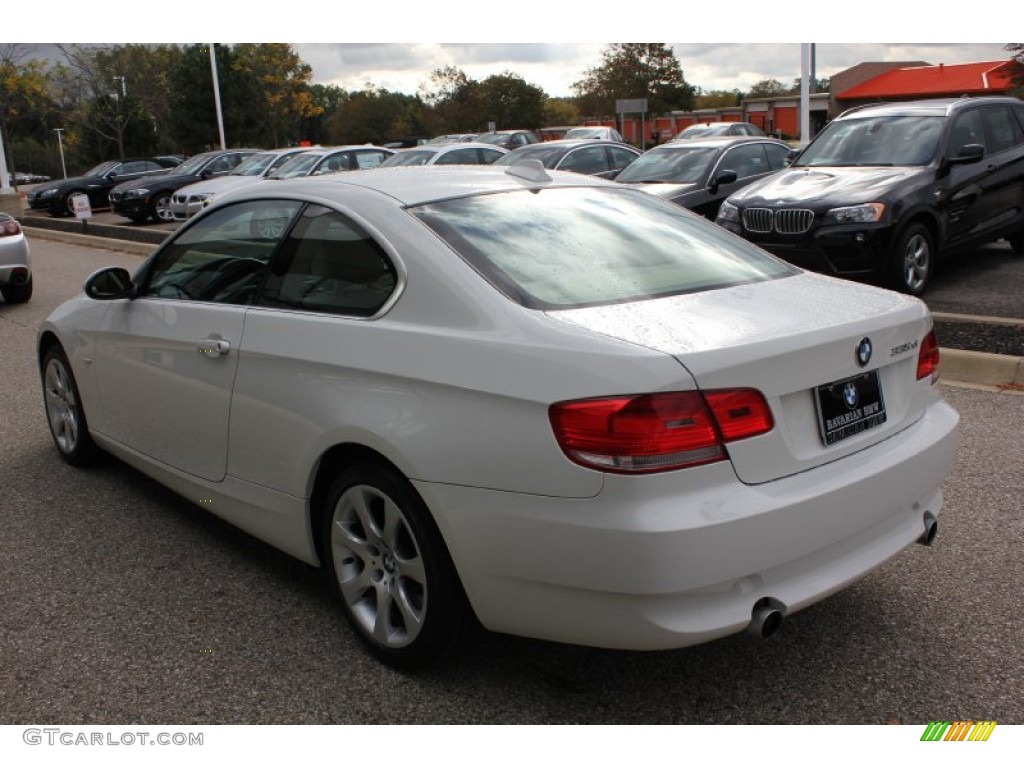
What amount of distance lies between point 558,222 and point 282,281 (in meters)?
1.05

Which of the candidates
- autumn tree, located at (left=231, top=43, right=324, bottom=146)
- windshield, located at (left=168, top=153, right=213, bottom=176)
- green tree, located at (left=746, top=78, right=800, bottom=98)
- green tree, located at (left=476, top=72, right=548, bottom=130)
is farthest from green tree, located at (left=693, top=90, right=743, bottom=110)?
windshield, located at (left=168, top=153, right=213, bottom=176)

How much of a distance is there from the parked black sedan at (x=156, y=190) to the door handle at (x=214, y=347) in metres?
19.9

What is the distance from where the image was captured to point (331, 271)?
11.7 ft

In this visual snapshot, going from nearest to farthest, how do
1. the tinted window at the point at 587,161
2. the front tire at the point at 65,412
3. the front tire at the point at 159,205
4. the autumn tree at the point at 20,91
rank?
the front tire at the point at 65,412
the tinted window at the point at 587,161
the front tire at the point at 159,205
the autumn tree at the point at 20,91

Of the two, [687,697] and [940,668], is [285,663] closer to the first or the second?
[687,697]

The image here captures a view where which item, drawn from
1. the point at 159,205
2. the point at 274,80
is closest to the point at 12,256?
the point at 159,205

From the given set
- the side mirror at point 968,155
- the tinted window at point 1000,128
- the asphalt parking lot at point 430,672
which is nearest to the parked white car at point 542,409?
the asphalt parking lot at point 430,672

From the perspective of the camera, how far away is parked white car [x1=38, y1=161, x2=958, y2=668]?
8.69ft

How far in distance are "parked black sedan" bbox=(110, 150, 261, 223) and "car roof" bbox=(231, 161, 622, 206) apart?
19902 mm

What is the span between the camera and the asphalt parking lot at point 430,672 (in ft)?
10.1

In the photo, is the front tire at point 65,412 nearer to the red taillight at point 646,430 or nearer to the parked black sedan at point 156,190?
the red taillight at point 646,430

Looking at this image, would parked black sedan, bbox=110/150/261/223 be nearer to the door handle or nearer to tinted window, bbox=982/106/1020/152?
tinted window, bbox=982/106/1020/152
